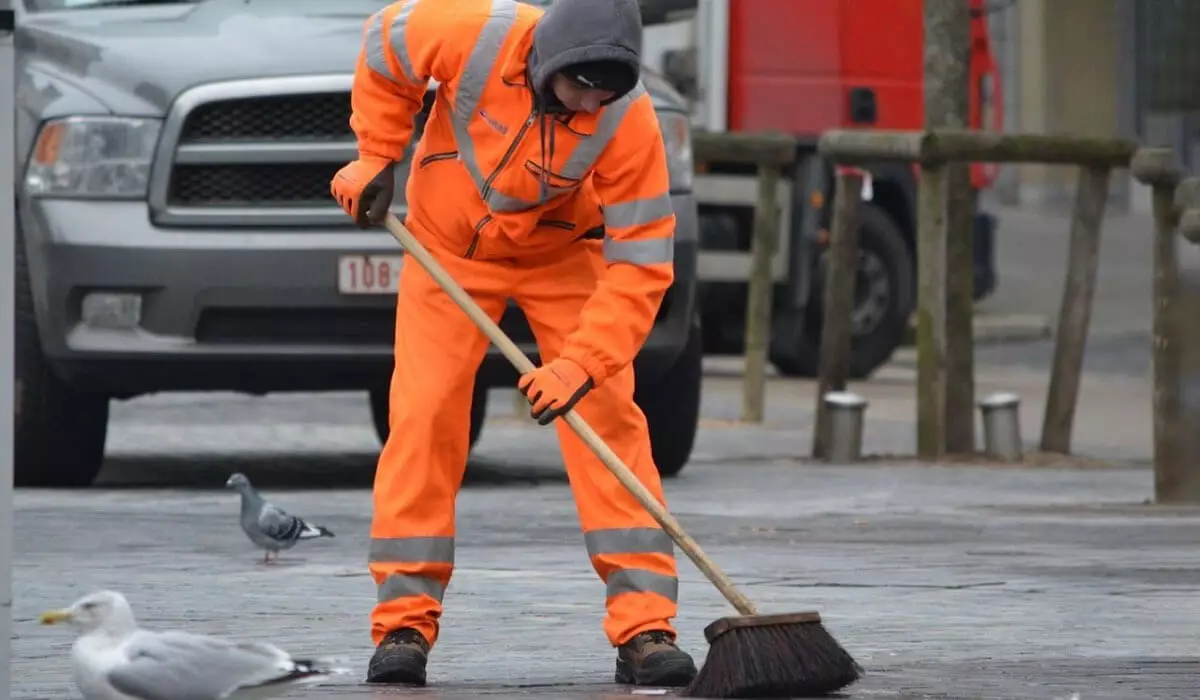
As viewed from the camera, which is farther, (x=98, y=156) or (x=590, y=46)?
(x=98, y=156)

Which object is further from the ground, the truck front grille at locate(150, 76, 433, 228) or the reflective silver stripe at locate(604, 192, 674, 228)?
the reflective silver stripe at locate(604, 192, 674, 228)

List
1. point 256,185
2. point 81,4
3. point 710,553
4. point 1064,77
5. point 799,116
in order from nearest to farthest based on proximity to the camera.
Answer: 1. point 710,553
2. point 256,185
3. point 81,4
4. point 799,116
5. point 1064,77

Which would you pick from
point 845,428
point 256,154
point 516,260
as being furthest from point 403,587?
point 845,428

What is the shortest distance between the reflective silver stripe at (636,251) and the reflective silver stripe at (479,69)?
274 mm

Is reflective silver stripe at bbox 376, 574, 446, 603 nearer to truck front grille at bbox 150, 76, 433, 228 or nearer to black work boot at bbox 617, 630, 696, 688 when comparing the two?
black work boot at bbox 617, 630, 696, 688

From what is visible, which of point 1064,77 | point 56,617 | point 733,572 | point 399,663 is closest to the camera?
point 56,617

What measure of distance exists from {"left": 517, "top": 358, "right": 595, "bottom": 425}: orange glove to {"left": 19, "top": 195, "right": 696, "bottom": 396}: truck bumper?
322 centimetres

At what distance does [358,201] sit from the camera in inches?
237

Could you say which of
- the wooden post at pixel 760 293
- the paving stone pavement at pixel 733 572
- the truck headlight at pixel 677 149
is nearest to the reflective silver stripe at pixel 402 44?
the paving stone pavement at pixel 733 572

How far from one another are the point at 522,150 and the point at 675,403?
13.1ft

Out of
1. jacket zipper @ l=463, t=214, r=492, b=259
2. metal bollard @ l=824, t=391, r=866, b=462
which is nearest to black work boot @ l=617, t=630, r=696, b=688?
jacket zipper @ l=463, t=214, r=492, b=259

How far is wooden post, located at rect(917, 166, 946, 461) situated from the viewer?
35.4 feet

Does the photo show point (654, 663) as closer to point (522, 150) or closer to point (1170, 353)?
point (522, 150)

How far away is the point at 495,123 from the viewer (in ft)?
19.1
